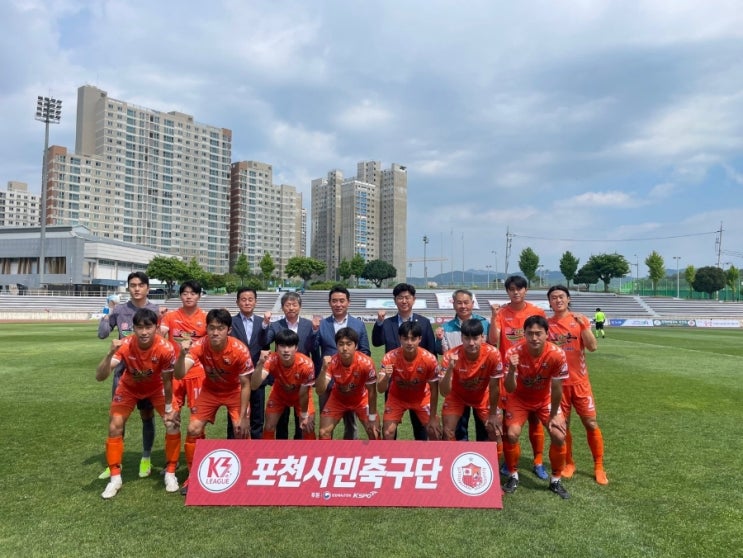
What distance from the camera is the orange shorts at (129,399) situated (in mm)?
5598

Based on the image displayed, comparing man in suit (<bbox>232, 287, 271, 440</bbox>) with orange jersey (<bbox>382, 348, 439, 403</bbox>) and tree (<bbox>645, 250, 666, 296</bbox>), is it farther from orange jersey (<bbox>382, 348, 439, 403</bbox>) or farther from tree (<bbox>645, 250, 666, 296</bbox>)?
tree (<bbox>645, 250, 666, 296</bbox>)

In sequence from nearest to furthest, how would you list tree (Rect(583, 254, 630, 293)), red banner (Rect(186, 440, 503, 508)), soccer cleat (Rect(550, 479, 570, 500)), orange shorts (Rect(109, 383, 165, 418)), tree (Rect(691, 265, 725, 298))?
1. red banner (Rect(186, 440, 503, 508))
2. soccer cleat (Rect(550, 479, 570, 500))
3. orange shorts (Rect(109, 383, 165, 418))
4. tree (Rect(691, 265, 725, 298))
5. tree (Rect(583, 254, 630, 293))

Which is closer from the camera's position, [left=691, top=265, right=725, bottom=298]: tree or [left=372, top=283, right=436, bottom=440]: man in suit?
[left=372, top=283, right=436, bottom=440]: man in suit

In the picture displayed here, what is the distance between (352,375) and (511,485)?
2222mm

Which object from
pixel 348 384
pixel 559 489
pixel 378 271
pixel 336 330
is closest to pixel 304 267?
pixel 378 271

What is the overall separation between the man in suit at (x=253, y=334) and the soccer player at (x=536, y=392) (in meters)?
3.26

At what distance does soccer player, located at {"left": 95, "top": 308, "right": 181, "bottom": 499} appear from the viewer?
534cm

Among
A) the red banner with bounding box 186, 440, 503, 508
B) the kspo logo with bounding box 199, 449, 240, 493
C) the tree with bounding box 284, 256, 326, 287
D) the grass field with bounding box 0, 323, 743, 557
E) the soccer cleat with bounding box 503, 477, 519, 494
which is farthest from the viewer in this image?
the tree with bounding box 284, 256, 326, 287

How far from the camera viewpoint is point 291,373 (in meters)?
5.71

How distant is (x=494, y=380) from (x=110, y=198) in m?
110

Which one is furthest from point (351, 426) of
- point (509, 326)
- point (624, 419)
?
point (624, 419)

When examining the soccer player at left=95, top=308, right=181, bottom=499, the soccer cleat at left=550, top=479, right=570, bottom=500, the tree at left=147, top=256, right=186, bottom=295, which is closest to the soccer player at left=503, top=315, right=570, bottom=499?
the soccer cleat at left=550, top=479, right=570, bottom=500

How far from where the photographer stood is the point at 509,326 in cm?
638

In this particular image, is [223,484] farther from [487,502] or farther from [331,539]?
[487,502]
